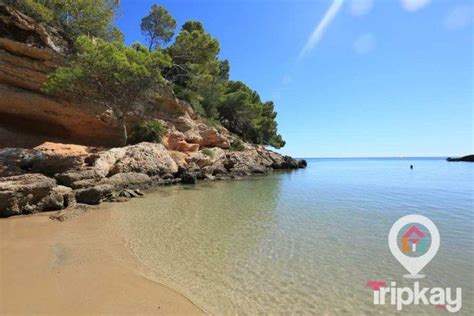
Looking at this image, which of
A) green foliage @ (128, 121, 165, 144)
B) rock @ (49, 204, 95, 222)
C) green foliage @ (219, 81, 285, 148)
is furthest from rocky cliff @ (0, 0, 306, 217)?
green foliage @ (219, 81, 285, 148)

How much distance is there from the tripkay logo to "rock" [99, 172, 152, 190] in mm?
12636

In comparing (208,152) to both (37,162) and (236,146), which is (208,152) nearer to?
(236,146)

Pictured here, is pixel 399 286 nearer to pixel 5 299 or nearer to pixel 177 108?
pixel 5 299

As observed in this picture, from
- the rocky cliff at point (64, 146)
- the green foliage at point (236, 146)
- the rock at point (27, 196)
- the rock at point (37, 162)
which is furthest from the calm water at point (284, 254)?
the green foliage at point (236, 146)

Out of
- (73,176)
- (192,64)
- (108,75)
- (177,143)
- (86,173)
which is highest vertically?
(192,64)

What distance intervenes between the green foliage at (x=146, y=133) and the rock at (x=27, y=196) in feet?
41.5

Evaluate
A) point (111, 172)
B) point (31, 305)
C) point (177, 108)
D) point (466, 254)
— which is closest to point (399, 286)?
point (466, 254)

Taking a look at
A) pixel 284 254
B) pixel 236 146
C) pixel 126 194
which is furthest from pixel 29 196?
pixel 236 146

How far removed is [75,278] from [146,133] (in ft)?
63.8

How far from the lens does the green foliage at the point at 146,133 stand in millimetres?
23000

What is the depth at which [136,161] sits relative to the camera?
18016 mm

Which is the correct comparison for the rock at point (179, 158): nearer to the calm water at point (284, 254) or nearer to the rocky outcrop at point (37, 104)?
the rocky outcrop at point (37, 104)

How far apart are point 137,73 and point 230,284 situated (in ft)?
58.4

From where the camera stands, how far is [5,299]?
12.6 feet
